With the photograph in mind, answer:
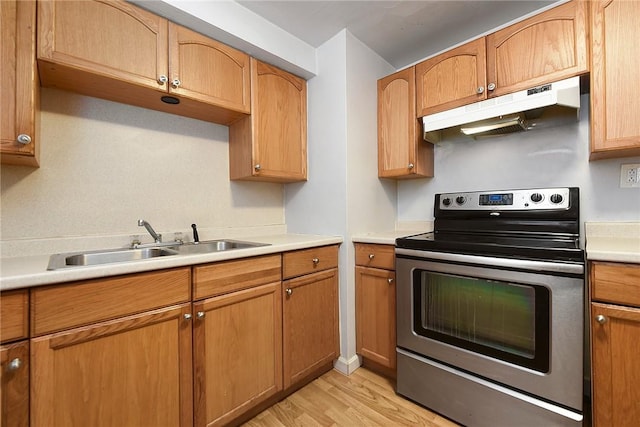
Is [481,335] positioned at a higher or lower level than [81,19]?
lower

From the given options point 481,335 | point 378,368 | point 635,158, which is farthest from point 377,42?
point 378,368

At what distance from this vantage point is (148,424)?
3.47 ft

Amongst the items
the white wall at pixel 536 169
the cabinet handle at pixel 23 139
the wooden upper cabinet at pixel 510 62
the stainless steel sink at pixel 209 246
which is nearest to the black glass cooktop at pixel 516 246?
the white wall at pixel 536 169

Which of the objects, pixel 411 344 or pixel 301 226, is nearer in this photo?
pixel 411 344

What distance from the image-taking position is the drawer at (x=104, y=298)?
86 centimetres

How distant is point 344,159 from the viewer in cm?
185

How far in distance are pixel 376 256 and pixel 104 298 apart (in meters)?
1.38

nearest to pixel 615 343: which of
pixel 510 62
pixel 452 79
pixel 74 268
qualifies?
pixel 510 62

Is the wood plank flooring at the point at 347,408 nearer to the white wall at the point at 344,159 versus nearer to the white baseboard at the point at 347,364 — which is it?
the white baseboard at the point at 347,364

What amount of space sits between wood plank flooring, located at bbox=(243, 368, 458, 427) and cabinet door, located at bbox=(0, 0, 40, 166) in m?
1.59

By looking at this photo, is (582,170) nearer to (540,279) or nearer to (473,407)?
(540,279)

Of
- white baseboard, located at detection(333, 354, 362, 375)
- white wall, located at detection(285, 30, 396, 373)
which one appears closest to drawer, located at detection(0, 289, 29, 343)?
white wall, located at detection(285, 30, 396, 373)

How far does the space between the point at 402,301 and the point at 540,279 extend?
0.65m

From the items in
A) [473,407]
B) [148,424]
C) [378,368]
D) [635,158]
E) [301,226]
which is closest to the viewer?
[148,424]
